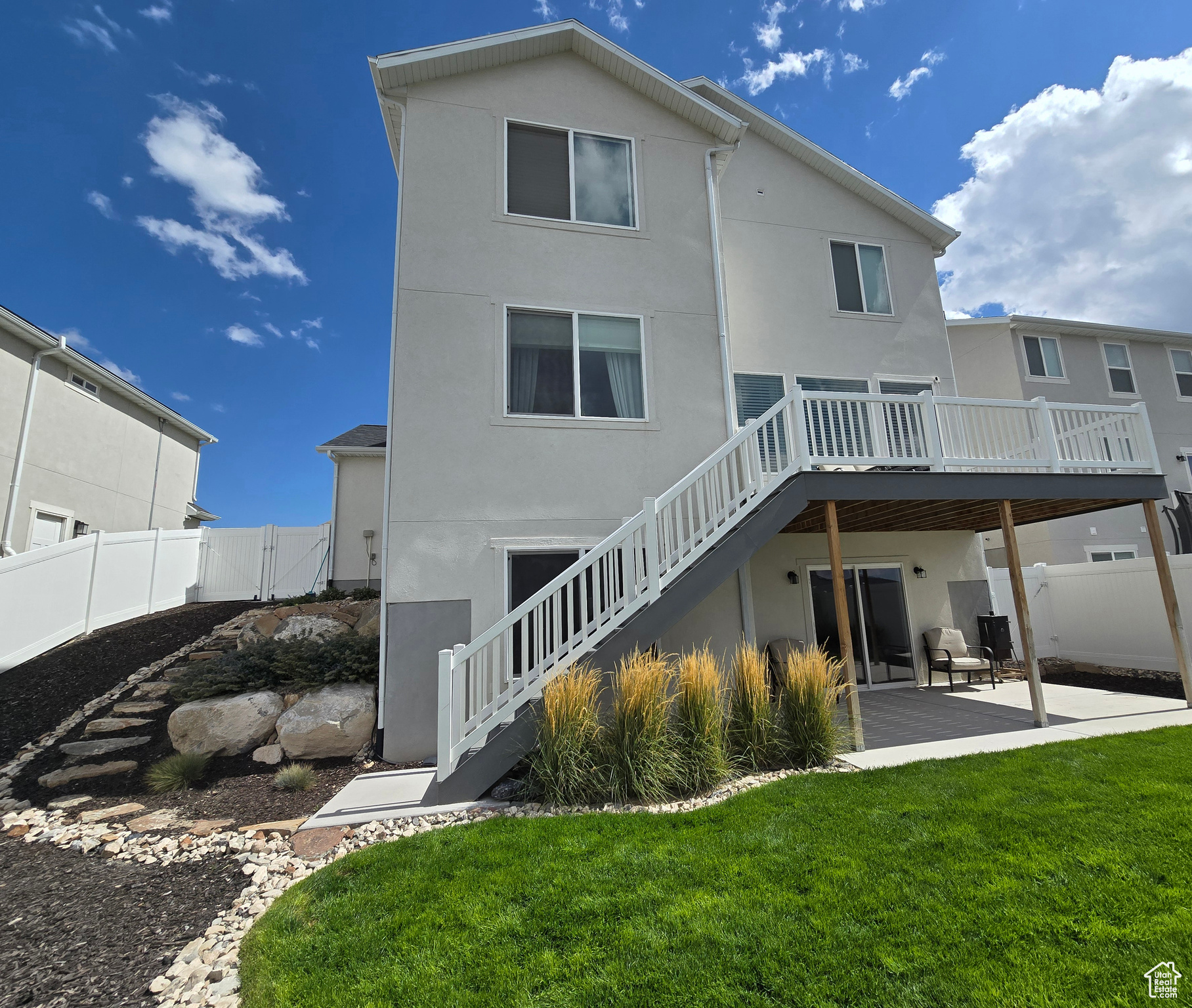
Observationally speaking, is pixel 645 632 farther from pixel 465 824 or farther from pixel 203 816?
pixel 203 816

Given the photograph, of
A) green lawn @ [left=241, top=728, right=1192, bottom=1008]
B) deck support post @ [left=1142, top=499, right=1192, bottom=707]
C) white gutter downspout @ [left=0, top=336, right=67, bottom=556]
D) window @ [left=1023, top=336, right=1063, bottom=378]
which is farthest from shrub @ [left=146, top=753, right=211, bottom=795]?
window @ [left=1023, top=336, right=1063, bottom=378]

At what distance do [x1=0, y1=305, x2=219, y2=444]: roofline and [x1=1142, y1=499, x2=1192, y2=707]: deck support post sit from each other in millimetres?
19581

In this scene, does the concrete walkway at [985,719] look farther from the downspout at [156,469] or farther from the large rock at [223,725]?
the downspout at [156,469]

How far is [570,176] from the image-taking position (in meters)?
8.32

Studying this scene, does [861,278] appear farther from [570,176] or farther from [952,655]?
[952,655]

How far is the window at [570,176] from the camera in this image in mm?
8164

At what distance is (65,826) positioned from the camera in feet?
16.1

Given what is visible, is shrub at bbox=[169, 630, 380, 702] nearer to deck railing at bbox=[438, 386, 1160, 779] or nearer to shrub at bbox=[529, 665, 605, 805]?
deck railing at bbox=[438, 386, 1160, 779]

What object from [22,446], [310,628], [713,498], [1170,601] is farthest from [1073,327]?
[22,446]

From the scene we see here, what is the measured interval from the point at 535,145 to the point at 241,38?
274 inches

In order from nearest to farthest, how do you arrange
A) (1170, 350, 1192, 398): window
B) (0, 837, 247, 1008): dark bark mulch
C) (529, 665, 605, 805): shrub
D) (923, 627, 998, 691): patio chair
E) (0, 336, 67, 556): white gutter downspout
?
(0, 837, 247, 1008): dark bark mulch
(529, 665, 605, 805): shrub
(923, 627, 998, 691): patio chair
(0, 336, 67, 556): white gutter downspout
(1170, 350, 1192, 398): window

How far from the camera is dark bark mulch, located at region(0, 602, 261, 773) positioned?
7.02 meters

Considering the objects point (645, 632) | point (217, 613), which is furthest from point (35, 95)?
point (645, 632)

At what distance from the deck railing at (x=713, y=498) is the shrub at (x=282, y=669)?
1910 millimetres
